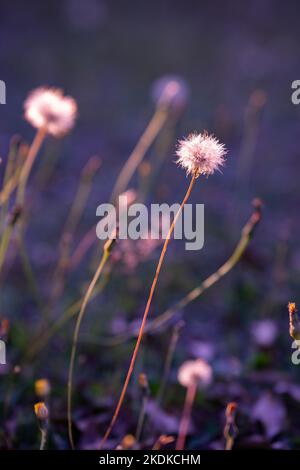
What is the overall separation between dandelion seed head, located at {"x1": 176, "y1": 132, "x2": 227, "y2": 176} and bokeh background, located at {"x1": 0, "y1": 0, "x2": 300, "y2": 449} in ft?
2.94

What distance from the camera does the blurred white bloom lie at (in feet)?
7.30

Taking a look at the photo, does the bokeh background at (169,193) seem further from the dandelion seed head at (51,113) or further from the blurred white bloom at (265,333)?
the dandelion seed head at (51,113)

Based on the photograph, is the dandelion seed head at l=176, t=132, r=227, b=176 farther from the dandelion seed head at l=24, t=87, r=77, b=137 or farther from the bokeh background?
the bokeh background

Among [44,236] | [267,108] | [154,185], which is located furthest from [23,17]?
[44,236]

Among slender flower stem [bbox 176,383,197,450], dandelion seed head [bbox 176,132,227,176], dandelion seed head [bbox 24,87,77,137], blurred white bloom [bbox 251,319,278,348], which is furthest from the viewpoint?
blurred white bloom [bbox 251,319,278,348]

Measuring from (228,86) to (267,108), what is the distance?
28.3 inches

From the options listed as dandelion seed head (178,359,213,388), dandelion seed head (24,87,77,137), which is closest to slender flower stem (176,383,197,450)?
dandelion seed head (178,359,213,388)

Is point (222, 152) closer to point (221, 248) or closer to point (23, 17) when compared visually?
point (221, 248)

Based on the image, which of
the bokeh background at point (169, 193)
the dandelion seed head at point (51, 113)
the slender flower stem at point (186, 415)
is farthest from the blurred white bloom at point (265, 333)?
the dandelion seed head at point (51, 113)

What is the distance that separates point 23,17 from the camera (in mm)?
6953

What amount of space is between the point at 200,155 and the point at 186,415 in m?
1.08

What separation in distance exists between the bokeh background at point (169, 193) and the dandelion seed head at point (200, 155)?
896 millimetres
